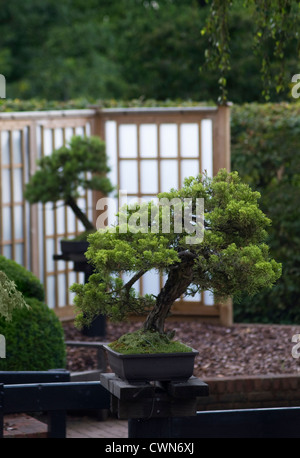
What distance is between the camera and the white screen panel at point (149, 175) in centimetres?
845

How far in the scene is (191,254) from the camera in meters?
3.56

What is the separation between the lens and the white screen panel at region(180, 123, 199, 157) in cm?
826

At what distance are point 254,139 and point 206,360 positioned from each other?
2.81m

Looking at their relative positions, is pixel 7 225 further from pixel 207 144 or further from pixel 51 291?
pixel 207 144

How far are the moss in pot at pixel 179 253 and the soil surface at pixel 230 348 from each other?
2.71 metres

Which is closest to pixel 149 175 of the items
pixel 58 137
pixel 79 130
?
pixel 79 130

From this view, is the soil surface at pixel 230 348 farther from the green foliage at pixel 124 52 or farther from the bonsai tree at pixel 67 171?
the green foliage at pixel 124 52

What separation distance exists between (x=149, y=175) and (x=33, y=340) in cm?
319

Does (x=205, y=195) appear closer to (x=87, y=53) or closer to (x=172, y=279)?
(x=172, y=279)

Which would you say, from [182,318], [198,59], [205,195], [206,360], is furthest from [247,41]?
[205,195]

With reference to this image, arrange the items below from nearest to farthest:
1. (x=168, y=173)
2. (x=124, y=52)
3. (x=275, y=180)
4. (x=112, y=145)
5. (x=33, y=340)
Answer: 1. (x=33, y=340)
2. (x=168, y=173)
3. (x=112, y=145)
4. (x=275, y=180)
5. (x=124, y=52)

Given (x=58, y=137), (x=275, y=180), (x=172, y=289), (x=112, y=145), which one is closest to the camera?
(x=172, y=289)

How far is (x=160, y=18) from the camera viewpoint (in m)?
16.2

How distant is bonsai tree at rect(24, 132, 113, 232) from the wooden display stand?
3.74 metres
